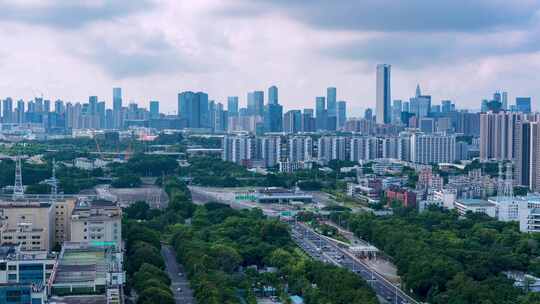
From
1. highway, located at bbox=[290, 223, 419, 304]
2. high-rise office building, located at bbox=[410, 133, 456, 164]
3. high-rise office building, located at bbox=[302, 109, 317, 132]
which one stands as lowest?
highway, located at bbox=[290, 223, 419, 304]

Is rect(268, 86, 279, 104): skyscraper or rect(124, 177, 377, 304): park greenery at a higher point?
rect(268, 86, 279, 104): skyscraper

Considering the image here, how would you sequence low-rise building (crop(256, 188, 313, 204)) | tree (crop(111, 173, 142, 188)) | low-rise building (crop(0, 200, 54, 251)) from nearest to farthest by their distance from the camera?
low-rise building (crop(0, 200, 54, 251)) < low-rise building (crop(256, 188, 313, 204)) < tree (crop(111, 173, 142, 188))

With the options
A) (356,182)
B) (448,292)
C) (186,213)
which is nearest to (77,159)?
(356,182)

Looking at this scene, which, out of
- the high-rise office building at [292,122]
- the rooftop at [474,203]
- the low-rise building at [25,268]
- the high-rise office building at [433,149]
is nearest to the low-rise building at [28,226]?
the low-rise building at [25,268]

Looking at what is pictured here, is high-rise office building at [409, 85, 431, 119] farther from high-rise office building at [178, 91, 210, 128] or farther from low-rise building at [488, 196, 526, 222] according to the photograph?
low-rise building at [488, 196, 526, 222]

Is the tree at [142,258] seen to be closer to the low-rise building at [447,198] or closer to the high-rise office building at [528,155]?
the low-rise building at [447,198]

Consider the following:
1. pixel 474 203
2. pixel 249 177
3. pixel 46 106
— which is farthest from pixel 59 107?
pixel 474 203

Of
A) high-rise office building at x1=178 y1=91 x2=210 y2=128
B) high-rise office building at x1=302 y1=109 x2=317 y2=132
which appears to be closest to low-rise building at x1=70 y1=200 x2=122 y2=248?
high-rise office building at x1=302 y1=109 x2=317 y2=132
